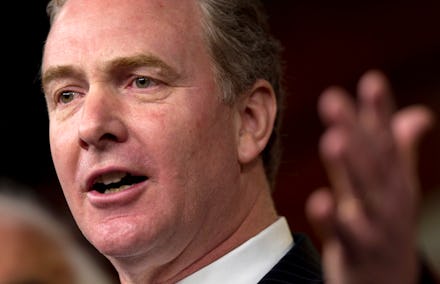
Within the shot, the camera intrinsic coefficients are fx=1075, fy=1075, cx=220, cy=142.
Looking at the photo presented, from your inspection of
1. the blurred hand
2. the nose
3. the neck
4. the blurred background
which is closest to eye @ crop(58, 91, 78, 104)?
the nose

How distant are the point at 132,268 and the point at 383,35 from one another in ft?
8.02

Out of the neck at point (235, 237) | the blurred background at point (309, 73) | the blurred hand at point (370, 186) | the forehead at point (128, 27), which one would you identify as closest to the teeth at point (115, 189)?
the neck at point (235, 237)

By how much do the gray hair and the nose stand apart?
0.25m

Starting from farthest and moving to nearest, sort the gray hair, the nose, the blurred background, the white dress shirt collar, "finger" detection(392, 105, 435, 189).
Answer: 1. the blurred background
2. the gray hair
3. the white dress shirt collar
4. the nose
5. "finger" detection(392, 105, 435, 189)

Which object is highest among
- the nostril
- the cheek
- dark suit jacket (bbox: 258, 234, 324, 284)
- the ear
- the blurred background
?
the nostril

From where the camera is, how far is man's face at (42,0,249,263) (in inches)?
79.2

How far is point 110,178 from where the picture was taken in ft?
6.73

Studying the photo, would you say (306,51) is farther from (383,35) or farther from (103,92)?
(103,92)

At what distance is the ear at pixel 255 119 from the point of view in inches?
86.9

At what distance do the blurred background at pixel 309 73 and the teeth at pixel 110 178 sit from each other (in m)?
1.99

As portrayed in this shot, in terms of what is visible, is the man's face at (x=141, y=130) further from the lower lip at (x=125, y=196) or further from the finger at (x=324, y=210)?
the finger at (x=324, y=210)

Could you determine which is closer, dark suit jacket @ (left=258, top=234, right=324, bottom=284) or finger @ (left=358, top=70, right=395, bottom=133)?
finger @ (left=358, top=70, right=395, bottom=133)

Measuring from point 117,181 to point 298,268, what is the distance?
0.39 metres

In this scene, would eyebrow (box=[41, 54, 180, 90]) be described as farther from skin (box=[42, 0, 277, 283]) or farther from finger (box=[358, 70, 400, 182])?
finger (box=[358, 70, 400, 182])
